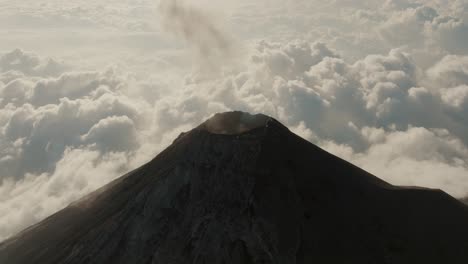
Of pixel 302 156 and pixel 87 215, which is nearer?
pixel 302 156

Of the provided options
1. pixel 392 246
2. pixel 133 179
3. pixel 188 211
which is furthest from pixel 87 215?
pixel 392 246

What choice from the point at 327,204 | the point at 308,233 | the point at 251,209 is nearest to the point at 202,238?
the point at 251,209

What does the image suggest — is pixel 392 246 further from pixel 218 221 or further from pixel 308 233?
pixel 218 221

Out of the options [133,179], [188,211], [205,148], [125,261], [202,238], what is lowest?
[125,261]

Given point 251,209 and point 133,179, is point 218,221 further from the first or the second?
point 133,179

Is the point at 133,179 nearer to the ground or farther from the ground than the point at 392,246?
farther from the ground

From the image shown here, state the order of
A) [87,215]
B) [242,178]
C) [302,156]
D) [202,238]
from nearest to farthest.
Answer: [202,238] < [242,178] < [302,156] < [87,215]

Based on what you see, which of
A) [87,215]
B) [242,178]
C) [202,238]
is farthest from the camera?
[87,215]
